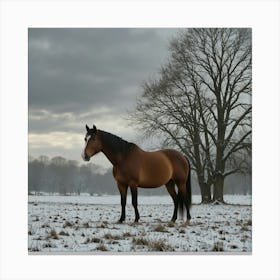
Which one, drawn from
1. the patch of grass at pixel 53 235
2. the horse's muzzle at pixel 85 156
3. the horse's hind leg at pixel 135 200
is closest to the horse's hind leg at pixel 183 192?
the horse's hind leg at pixel 135 200

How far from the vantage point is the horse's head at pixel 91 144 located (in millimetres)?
8477

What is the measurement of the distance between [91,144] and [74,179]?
2.15 feet

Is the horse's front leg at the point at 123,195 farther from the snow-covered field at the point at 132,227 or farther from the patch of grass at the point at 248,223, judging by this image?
the patch of grass at the point at 248,223

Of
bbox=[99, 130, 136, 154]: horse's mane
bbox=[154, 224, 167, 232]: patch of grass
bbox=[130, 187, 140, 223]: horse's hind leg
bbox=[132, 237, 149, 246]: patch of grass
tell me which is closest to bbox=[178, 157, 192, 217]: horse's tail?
bbox=[154, 224, 167, 232]: patch of grass

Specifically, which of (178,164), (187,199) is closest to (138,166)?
(178,164)

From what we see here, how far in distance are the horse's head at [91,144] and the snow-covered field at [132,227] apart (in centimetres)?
72

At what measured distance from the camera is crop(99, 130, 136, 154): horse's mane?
8.58 meters

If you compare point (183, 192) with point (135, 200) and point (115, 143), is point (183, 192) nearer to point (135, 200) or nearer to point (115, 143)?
point (135, 200)

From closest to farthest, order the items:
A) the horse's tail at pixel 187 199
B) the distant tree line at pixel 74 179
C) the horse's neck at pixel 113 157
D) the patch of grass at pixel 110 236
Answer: the patch of grass at pixel 110 236
the distant tree line at pixel 74 179
the horse's neck at pixel 113 157
the horse's tail at pixel 187 199
